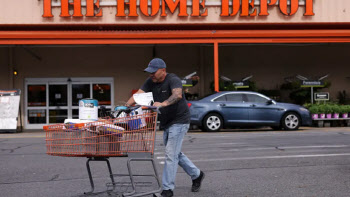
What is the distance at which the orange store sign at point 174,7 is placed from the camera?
71.3 ft

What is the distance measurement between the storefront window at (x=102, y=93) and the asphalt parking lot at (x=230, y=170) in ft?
35.4

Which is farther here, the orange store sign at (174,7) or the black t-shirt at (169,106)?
the orange store sign at (174,7)

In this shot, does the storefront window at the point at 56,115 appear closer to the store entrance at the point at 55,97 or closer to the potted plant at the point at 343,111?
the store entrance at the point at 55,97

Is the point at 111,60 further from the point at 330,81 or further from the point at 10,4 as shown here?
the point at 330,81

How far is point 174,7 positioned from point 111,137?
16.6m

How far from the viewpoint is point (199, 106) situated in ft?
60.1

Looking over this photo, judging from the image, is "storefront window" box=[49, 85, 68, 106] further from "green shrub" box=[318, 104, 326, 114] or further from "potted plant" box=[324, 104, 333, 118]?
"potted plant" box=[324, 104, 333, 118]

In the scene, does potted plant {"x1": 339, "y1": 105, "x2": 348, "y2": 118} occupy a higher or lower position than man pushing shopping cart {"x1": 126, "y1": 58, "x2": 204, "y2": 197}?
lower

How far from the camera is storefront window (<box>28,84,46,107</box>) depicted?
948 inches

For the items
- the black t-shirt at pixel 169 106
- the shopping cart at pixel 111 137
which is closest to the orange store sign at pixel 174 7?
the black t-shirt at pixel 169 106

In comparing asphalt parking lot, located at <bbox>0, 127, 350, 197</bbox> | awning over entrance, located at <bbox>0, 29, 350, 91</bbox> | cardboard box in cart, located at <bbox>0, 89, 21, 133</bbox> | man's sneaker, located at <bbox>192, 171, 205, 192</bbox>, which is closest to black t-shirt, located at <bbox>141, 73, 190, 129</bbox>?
man's sneaker, located at <bbox>192, 171, 205, 192</bbox>

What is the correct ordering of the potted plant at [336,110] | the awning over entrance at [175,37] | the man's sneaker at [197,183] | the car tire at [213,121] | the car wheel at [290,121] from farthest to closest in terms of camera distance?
1. the potted plant at [336,110]
2. the awning over entrance at [175,37]
3. the car wheel at [290,121]
4. the car tire at [213,121]
5. the man's sneaker at [197,183]

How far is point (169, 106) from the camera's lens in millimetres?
6621

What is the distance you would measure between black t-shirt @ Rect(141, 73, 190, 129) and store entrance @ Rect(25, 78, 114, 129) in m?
17.7
